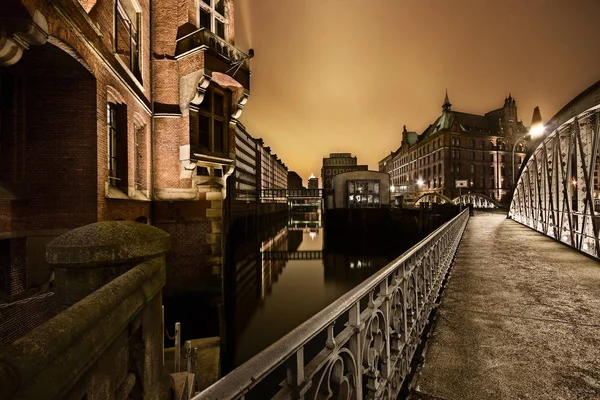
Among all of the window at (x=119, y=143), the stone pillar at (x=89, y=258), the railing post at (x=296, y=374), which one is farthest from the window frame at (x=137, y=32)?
the railing post at (x=296, y=374)

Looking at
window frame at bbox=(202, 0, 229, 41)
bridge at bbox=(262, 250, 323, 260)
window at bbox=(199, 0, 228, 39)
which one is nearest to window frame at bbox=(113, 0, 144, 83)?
window frame at bbox=(202, 0, 229, 41)

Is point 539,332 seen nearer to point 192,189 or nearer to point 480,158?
point 192,189

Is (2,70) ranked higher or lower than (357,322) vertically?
higher

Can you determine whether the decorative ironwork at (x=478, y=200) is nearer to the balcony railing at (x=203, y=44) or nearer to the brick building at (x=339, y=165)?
the balcony railing at (x=203, y=44)

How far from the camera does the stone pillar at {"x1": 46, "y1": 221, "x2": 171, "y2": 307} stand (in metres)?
1.82

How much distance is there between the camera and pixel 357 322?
204cm

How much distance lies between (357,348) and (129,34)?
1140cm

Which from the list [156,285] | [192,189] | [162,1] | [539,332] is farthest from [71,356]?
[162,1]

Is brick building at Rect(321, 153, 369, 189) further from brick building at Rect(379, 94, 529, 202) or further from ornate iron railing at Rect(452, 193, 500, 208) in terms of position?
ornate iron railing at Rect(452, 193, 500, 208)

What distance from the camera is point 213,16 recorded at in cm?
1159

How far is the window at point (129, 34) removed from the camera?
29.2 ft

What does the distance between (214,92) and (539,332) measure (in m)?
11.9

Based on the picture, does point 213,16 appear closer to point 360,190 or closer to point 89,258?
point 89,258

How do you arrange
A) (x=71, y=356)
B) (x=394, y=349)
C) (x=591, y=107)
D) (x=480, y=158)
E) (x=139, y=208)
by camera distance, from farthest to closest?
(x=480, y=158)
(x=139, y=208)
(x=591, y=107)
(x=394, y=349)
(x=71, y=356)
